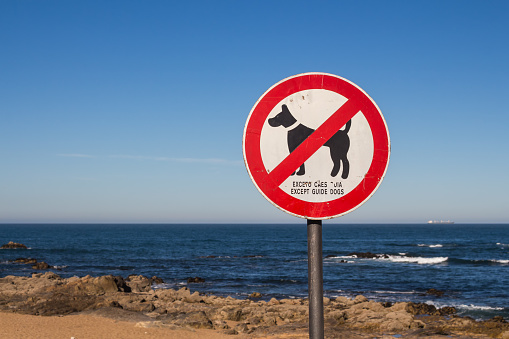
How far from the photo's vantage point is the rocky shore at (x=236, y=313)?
50.4 ft

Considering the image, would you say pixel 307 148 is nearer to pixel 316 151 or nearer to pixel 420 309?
pixel 316 151

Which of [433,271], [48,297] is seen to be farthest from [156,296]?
[433,271]

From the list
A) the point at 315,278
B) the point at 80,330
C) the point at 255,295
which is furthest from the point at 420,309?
the point at 315,278

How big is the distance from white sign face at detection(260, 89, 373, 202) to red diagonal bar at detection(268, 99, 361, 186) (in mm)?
18

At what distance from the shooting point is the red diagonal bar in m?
2.19

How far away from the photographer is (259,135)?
87.4 inches

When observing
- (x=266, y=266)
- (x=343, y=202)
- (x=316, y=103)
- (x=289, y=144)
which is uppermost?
(x=316, y=103)

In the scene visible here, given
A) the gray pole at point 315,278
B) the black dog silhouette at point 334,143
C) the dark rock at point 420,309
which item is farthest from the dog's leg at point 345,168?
the dark rock at point 420,309

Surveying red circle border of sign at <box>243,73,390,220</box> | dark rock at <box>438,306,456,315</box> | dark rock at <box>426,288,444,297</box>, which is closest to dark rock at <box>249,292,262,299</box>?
Answer: dark rock at <box>438,306,456,315</box>

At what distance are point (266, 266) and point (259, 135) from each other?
4238 centimetres

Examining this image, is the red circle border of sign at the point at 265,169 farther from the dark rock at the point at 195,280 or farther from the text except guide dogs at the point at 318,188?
the dark rock at the point at 195,280

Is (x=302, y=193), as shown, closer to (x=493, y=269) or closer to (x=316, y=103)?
(x=316, y=103)

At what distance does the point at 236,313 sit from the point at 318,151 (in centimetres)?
1699

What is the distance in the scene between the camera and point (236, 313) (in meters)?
18.0
